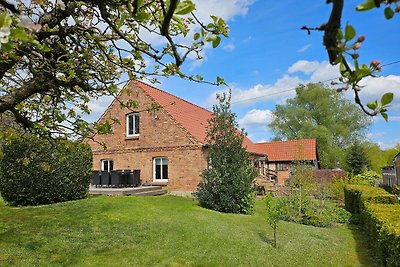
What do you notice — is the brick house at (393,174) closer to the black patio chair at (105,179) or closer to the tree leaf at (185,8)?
the black patio chair at (105,179)

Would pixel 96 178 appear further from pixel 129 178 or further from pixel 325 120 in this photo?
pixel 325 120

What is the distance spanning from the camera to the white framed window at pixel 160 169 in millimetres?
22453

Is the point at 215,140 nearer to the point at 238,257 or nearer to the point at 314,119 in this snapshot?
the point at 238,257

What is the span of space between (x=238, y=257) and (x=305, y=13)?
6.71 m

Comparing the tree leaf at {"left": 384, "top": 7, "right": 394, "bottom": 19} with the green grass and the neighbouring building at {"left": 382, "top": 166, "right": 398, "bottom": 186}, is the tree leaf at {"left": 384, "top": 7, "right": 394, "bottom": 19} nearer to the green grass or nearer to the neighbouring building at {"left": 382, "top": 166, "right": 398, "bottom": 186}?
the green grass

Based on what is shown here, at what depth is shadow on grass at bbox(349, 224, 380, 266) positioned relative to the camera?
8.30 meters

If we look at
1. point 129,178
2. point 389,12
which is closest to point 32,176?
point 129,178

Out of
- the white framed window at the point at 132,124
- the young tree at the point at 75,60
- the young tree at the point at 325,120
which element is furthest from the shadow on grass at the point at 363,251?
the young tree at the point at 325,120

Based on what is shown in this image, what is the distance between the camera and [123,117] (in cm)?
2441

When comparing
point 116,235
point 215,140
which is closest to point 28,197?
point 116,235

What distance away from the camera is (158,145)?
22.6m

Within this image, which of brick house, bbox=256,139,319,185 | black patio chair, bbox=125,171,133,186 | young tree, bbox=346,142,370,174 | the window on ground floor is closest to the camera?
black patio chair, bbox=125,171,133,186

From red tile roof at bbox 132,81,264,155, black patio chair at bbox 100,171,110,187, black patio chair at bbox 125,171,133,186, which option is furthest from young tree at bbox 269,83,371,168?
black patio chair at bbox 100,171,110,187

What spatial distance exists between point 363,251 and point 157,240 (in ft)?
19.2
